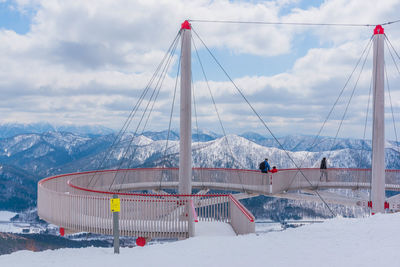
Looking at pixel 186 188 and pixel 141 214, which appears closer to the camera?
pixel 141 214

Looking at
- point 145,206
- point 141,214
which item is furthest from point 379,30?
point 141,214

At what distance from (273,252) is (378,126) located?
44.7ft

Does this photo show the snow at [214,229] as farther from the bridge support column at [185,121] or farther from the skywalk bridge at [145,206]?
the bridge support column at [185,121]

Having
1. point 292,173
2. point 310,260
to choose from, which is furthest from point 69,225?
point 292,173

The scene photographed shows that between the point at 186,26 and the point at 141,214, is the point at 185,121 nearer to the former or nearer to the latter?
the point at 186,26

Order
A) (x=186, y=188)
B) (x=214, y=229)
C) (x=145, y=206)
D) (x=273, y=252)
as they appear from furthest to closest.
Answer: (x=186, y=188) < (x=214, y=229) < (x=145, y=206) < (x=273, y=252)

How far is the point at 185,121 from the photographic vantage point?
19.5 meters

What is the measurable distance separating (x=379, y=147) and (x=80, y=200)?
55.4 feet

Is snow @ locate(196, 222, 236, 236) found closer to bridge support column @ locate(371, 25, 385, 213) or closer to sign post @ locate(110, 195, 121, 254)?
sign post @ locate(110, 195, 121, 254)

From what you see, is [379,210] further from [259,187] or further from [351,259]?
[351,259]

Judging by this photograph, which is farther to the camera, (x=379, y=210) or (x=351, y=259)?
(x=379, y=210)

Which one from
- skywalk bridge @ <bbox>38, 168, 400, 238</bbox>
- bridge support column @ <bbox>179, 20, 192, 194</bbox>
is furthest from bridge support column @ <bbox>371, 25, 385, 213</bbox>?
bridge support column @ <bbox>179, 20, 192, 194</bbox>

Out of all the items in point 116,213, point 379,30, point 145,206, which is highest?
point 379,30

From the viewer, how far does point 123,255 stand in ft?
39.0
